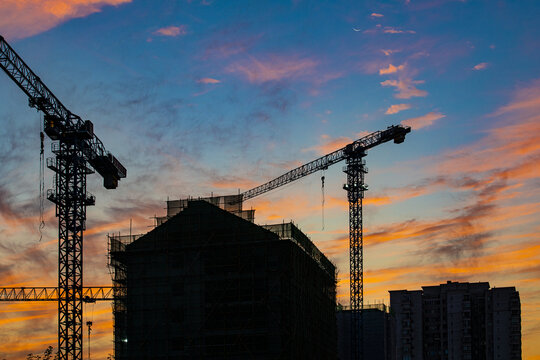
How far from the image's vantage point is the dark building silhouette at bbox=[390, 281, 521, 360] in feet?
552

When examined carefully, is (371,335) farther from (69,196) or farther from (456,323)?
(69,196)

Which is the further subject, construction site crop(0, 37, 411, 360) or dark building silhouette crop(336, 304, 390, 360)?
dark building silhouette crop(336, 304, 390, 360)

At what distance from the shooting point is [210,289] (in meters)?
94.2

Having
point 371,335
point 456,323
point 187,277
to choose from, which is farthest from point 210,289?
point 456,323

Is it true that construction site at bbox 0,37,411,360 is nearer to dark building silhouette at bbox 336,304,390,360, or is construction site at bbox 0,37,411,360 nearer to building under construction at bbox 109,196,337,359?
building under construction at bbox 109,196,337,359

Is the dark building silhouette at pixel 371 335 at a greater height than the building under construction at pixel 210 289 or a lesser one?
lesser

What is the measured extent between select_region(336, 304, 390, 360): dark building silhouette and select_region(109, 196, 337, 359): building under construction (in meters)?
70.1

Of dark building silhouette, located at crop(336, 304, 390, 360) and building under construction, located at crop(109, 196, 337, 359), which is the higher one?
building under construction, located at crop(109, 196, 337, 359)

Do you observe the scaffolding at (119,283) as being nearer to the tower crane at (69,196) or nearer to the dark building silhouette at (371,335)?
the tower crane at (69,196)

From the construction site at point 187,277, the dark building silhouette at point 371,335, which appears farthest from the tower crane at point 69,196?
the dark building silhouette at point 371,335

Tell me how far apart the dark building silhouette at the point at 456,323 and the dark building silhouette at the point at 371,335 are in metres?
5.42

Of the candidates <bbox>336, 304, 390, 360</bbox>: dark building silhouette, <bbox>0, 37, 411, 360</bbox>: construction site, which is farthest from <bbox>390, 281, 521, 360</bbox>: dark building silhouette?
<bbox>0, 37, 411, 360</bbox>: construction site

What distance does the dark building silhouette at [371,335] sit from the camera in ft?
552

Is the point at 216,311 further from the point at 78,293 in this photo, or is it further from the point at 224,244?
the point at 78,293
